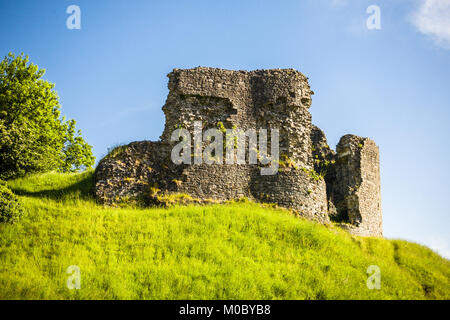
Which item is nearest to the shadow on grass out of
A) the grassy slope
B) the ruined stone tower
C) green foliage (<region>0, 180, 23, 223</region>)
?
the grassy slope

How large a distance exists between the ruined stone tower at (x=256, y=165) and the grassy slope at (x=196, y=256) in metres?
1.07

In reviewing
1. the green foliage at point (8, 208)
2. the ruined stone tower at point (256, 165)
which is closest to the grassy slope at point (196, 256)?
the green foliage at point (8, 208)

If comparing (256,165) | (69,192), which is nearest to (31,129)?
(69,192)

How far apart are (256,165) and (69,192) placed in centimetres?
779

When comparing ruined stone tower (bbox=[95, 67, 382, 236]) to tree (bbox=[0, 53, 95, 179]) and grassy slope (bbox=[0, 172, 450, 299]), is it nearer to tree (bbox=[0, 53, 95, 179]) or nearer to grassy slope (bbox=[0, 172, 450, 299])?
grassy slope (bbox=[0, 172, 450, 299])

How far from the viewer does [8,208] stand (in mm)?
13406

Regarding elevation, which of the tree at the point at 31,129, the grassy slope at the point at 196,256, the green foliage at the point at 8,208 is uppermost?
the tree at the point at 31,129

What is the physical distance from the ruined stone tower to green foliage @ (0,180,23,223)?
303cm

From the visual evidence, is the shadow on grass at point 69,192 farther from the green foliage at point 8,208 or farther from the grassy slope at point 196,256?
the green foliage at point 8,208

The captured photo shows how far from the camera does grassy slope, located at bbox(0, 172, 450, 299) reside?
416 inches

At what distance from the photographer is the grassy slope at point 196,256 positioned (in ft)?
34.6

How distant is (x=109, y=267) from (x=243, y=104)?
9631 millimetres

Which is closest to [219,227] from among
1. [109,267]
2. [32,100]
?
[109,267]

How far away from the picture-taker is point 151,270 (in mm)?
11172
